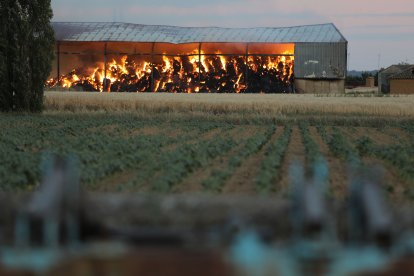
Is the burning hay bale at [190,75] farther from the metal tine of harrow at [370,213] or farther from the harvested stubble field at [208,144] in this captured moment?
the metal tine of harrow at [370,213]

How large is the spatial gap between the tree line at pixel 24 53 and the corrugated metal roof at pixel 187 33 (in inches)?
675

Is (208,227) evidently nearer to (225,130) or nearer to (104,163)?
(104,163)

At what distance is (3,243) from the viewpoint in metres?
2.48

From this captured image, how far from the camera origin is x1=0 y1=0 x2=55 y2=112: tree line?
94.7 feet

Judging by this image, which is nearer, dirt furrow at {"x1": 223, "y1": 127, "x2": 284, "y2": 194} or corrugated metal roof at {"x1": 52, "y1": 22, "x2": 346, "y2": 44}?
dirt furrow at {"x1": 223, "y1": 127, "x2": 284, "y2": 194}

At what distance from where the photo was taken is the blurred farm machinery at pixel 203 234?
2.32 m

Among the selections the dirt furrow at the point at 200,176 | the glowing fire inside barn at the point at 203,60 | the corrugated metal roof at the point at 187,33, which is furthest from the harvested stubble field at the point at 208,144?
the corrugated metal roof at the point at 187,33

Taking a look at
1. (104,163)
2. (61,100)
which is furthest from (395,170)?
(61,100)

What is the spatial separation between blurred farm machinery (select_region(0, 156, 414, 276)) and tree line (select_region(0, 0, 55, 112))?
26.8 m

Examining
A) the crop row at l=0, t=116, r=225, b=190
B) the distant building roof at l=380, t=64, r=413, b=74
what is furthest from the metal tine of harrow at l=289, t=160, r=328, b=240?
the distant building roof at l=380, t=64, r=413, b=74

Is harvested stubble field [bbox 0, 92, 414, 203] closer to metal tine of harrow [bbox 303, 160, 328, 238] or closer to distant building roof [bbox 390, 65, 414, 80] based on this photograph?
metal tine of harrow [bbox 303, 160, 328, 238]

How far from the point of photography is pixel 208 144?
1694 centimetres

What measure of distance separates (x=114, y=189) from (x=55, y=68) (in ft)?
124

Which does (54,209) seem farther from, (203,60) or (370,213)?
(203,60)
